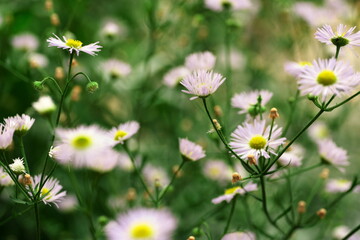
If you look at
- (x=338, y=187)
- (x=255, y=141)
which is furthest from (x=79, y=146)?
(x=338, y=187)

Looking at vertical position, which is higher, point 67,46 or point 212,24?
point 212,24

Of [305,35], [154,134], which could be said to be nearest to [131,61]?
[154,134]

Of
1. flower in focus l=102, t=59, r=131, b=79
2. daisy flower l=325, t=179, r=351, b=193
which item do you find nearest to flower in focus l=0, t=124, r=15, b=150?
flower in focus l=102, t=59, r=131, b=79

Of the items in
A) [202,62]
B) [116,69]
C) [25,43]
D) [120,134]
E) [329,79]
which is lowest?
[329,79]

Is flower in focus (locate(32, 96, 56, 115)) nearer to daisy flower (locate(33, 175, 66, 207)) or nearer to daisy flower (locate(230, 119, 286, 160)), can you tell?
daisy flower (locate(33, 175, 66, 207))

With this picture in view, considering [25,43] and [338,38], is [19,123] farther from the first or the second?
[25,43]

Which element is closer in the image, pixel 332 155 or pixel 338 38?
pixel 338 38

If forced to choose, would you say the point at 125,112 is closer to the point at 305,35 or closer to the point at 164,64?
the point at 164,64
